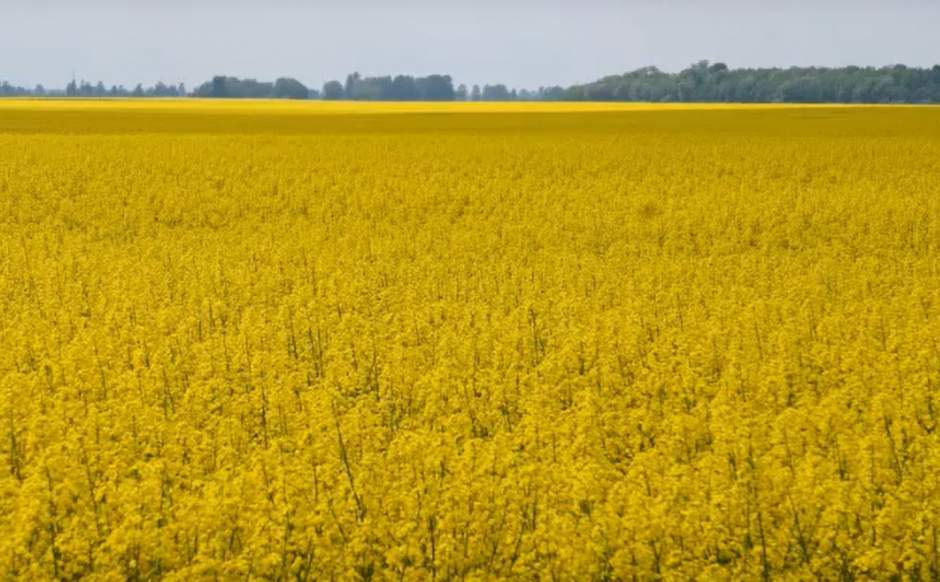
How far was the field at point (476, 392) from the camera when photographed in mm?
5652

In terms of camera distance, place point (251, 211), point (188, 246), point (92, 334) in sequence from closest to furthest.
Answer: point (92, 334) < point (188, 246) < point (251, 211)

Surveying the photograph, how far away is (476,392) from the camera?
8.77 metres

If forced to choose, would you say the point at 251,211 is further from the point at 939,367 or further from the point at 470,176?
the point at 939,367

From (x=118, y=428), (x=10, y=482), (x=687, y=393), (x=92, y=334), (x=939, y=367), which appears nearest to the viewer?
(x=10, y=482)

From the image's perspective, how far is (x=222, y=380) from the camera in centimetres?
862

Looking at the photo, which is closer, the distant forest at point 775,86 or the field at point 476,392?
the field at point 476,392

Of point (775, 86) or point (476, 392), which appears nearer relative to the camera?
point (476, 392)

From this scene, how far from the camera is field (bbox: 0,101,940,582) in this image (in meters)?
5.65

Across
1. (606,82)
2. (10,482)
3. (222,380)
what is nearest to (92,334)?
(222,380)

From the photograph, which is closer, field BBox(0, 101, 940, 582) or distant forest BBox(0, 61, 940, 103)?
field BBox(0, 101, 940, 582)

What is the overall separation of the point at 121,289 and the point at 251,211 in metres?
8.62

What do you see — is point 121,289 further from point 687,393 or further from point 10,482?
point 687,393

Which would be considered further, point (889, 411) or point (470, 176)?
point (470, 176)

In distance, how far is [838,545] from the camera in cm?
558
